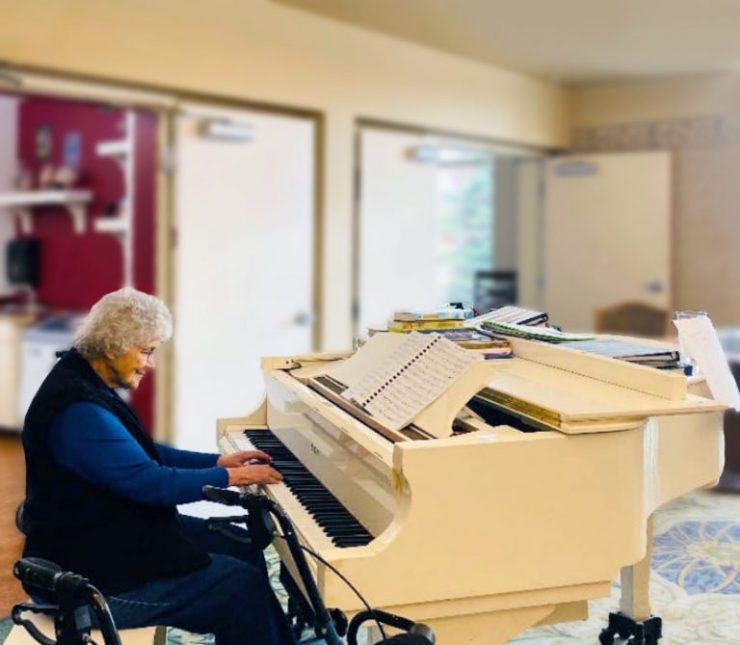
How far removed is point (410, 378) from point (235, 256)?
272 centimetres

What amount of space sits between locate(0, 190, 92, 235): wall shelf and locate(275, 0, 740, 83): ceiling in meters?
2.32

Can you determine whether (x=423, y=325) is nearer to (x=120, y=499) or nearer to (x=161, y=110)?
(x=120, y=499)

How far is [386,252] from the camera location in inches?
209

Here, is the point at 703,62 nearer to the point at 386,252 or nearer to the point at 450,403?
the point at 386,252

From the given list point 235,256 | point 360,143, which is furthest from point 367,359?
point 360,143

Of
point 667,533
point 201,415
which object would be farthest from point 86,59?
point 667,533

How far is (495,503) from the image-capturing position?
167cm

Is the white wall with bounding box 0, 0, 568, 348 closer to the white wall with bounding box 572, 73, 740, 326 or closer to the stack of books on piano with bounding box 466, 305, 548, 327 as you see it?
the white wall with bounding box 572, 73, 740, 326

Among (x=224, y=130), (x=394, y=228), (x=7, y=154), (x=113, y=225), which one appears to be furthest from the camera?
(x=7, y=154)

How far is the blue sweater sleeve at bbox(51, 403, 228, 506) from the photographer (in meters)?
1.76

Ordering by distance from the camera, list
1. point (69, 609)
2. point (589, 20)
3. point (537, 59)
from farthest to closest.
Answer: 1. point (537, 59)
2. point (589, 20)
3. point (69, 609)

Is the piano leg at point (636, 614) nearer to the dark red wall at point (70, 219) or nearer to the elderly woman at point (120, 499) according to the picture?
the elderly woman at point (120, 499)

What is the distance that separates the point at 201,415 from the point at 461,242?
4.18 meters

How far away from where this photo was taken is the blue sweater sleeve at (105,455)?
5.79ft
